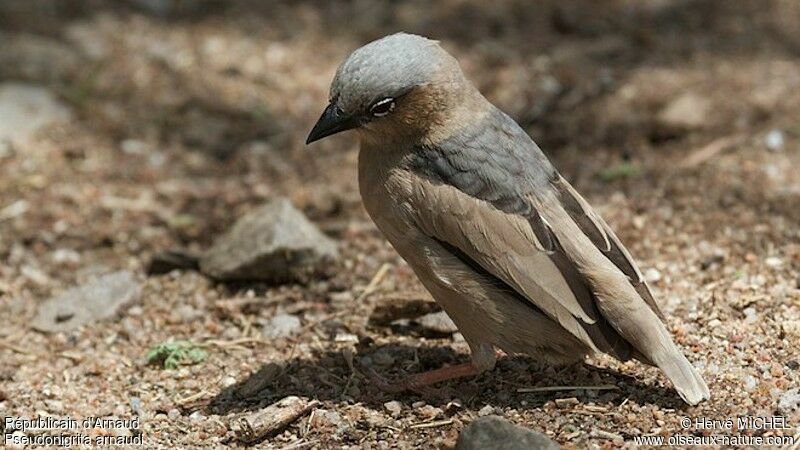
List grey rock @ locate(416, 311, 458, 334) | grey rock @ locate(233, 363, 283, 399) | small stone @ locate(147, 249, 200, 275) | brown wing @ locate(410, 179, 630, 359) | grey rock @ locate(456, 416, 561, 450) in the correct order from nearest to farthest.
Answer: grey rock @ locate(456, 416, 561, 450) < brown wing @ locate(410, 179, 630, 359) < grey rock @ locate(233, 363, 283, 399) < grey rock @ locate(416, 311, 458, 334) < small stone @ locate(147, 249, 200, 275)

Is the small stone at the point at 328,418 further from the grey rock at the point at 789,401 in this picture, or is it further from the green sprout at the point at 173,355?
the grey rock at the point at 789,401

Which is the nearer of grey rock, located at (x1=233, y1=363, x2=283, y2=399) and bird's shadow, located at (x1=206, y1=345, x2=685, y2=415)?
bird's shadow, located at (x1=206, y1=345, x2=685, y2=415)

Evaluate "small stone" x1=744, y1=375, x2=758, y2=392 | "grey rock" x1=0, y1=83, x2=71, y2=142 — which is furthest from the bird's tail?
"grey rock" x1=0, y1=83, x2=71, y2=142

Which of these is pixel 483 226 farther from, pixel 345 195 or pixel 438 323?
pixel 345 195

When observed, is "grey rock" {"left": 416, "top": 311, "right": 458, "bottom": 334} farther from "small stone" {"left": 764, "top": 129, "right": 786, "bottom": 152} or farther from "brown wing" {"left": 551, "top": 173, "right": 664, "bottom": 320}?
"small stone" {"left": 764, "top": 129, "right": 786, "bottom": 152}

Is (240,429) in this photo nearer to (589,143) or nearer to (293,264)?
(293,264)

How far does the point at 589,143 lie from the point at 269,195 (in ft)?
7.41

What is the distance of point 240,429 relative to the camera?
4.94m

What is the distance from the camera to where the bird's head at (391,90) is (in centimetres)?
505

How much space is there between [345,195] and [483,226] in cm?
259

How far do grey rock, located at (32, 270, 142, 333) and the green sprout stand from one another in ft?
2.08

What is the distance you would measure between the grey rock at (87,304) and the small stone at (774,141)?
414 cm

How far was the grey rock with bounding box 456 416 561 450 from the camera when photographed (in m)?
4.35

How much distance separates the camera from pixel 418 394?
5207mm
